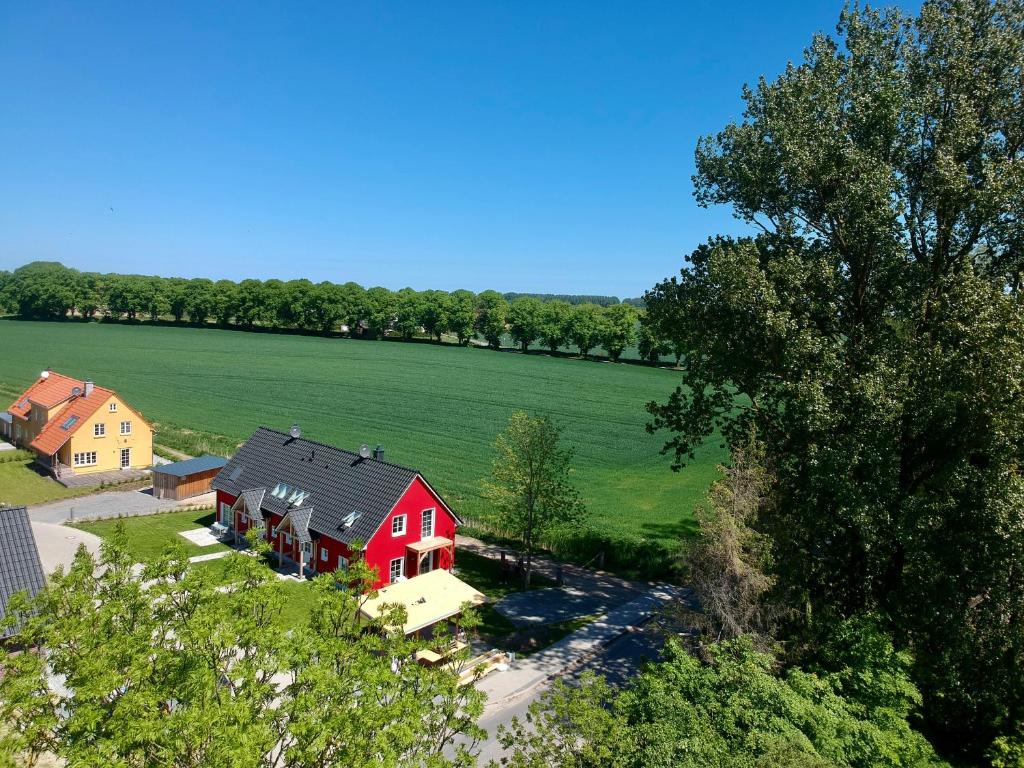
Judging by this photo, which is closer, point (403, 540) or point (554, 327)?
point (403, 540)

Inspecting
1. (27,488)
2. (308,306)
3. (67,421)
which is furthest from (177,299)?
(27,488)

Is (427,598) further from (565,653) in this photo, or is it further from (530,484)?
(530,484)

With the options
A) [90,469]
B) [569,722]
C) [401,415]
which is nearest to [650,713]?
A: [569,722]

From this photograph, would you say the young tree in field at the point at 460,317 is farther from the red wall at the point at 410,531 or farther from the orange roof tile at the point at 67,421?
the red wall at the point at 410,531

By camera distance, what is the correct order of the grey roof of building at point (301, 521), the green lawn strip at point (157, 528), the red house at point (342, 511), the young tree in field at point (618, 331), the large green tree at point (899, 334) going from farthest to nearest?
the young tree in field at point (618, 331)
the green lawn strip at point (157, 528)
the grey roof of building at point (301, 521)
the red house at point (342, 511)
the large green tree at point (899, 334)

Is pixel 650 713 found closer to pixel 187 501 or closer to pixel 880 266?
pixel 880 266

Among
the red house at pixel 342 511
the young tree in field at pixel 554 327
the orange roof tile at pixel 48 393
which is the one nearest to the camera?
the red house at pixel 342 511

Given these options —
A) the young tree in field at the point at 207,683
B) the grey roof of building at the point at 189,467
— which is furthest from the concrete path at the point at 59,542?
the young tree in field at the point at 207,683
